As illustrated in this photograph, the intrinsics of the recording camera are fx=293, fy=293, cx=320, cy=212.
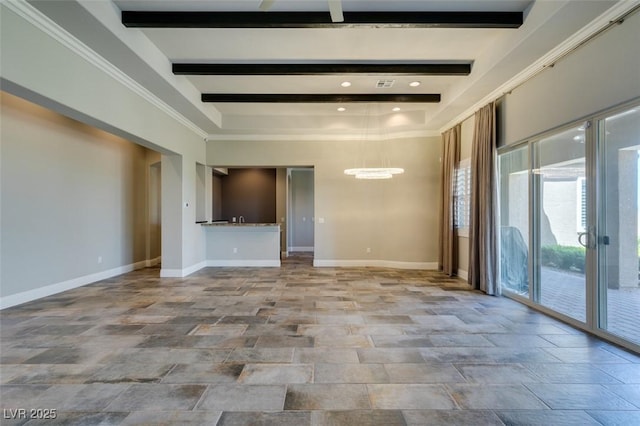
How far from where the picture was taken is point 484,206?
16.4 ft

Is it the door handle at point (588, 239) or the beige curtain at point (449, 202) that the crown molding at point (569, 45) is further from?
the door handle at point (588, 239)

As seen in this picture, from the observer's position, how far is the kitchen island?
7.56 meters

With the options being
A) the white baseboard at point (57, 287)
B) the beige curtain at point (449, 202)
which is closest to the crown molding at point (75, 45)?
the white baseboard at point (57, 287)

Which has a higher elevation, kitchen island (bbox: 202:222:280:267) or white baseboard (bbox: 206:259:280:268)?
kitchen island (bbox: 202:222:280:267)

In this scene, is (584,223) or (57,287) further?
(57,287)

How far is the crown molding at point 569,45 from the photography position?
2.78 m

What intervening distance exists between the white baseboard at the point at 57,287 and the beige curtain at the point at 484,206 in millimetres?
7257

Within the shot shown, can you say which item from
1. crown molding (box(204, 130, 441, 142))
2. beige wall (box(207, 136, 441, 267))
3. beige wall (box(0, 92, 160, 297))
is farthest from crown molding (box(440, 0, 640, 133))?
beige wall (box(0, 92, 160, 297))

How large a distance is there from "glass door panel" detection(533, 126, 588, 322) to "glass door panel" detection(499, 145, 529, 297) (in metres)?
0.27

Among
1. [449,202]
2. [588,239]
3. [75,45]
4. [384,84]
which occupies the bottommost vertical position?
[588,239]

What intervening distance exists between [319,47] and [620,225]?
13.4ft

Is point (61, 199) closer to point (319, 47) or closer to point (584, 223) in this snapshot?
point (319, 47)

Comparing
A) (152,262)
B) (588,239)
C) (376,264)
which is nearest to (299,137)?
(376,264)

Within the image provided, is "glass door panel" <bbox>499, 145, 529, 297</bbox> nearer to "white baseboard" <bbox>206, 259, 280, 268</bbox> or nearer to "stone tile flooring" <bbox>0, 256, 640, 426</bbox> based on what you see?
"stone tile flooring" <bbox>0, 256, 640, 426</bbox>
